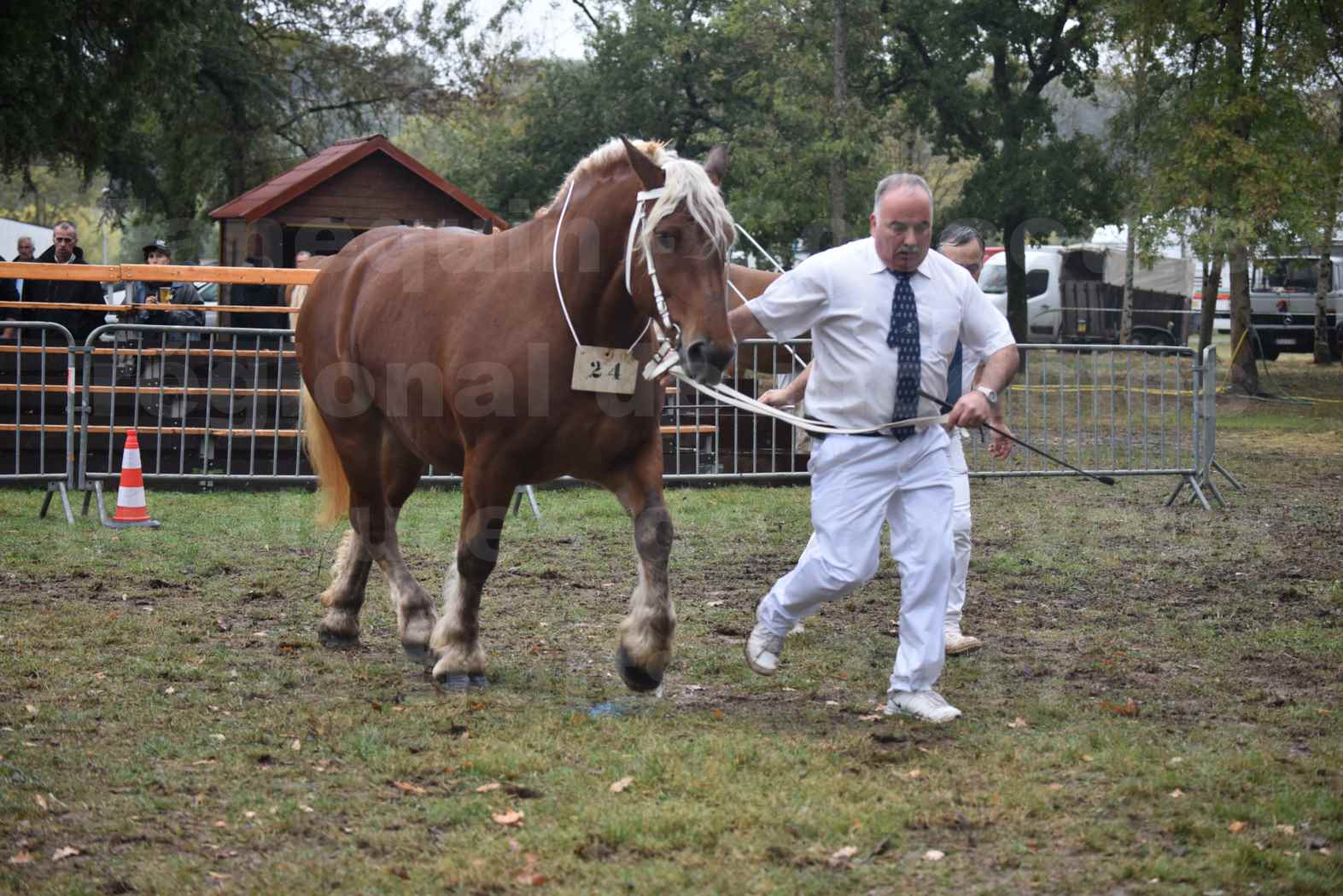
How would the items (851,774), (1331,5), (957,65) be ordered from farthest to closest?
(957,65)
(1331,5)
(851,774)

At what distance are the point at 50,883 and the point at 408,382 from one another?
2.72 meters

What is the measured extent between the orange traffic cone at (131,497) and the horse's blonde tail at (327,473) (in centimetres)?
328

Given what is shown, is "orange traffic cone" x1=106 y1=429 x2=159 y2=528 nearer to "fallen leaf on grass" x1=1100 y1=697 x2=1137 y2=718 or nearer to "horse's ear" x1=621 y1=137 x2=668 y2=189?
"horse's ear" x1=621 y1=137 x2=668 y2=189

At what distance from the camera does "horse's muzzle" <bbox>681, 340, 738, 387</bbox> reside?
15.3ft

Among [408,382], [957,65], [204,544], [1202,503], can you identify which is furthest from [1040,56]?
[408,382]

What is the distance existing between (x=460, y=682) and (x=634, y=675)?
0.72 metres

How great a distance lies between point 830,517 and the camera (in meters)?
5.03

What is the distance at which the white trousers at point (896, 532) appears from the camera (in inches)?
197

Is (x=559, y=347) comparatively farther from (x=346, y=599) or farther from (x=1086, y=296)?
(x=1086, y=296)

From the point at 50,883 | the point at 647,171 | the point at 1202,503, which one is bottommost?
the point at 50,883

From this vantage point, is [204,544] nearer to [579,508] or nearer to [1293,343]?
[579,508]

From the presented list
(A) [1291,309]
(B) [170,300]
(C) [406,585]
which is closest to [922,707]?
(C) [406,585]

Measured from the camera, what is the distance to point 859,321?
4988 millimetres

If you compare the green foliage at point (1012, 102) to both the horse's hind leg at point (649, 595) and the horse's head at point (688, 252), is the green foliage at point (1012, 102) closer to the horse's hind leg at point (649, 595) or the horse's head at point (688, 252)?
the horse's hind leg at point (649, 595)
